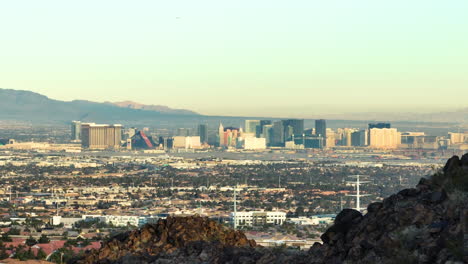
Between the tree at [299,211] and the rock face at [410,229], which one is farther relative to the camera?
the tree at [299,211]

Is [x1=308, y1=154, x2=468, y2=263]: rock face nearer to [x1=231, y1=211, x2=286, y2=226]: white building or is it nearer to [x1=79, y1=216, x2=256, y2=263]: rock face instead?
[x1=79, y1=216, x2=256, y2=263]: rock face

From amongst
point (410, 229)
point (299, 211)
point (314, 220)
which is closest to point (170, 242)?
point (410, 229)

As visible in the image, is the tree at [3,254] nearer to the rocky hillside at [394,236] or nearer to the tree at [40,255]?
the tree at [40,255]

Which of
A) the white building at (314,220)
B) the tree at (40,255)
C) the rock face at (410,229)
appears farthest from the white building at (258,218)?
the rock face at (410,229)

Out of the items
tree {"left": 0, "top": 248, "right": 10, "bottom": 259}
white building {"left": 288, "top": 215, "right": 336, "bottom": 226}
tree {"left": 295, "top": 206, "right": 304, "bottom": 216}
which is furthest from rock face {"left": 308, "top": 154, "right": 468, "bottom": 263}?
tree {"left": 295, "top": 206, "right": 304, "bottom": 216}

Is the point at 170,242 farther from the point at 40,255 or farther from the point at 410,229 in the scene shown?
the point at 40,255

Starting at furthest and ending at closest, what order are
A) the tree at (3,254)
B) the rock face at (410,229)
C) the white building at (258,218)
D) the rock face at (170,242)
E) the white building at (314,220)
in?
the white building at (258,218), the white building at (314,220), the tree at (3,254), the rock face at (170,242), the rock face at (410,229)

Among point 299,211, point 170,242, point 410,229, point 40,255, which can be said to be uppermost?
point 410,229
